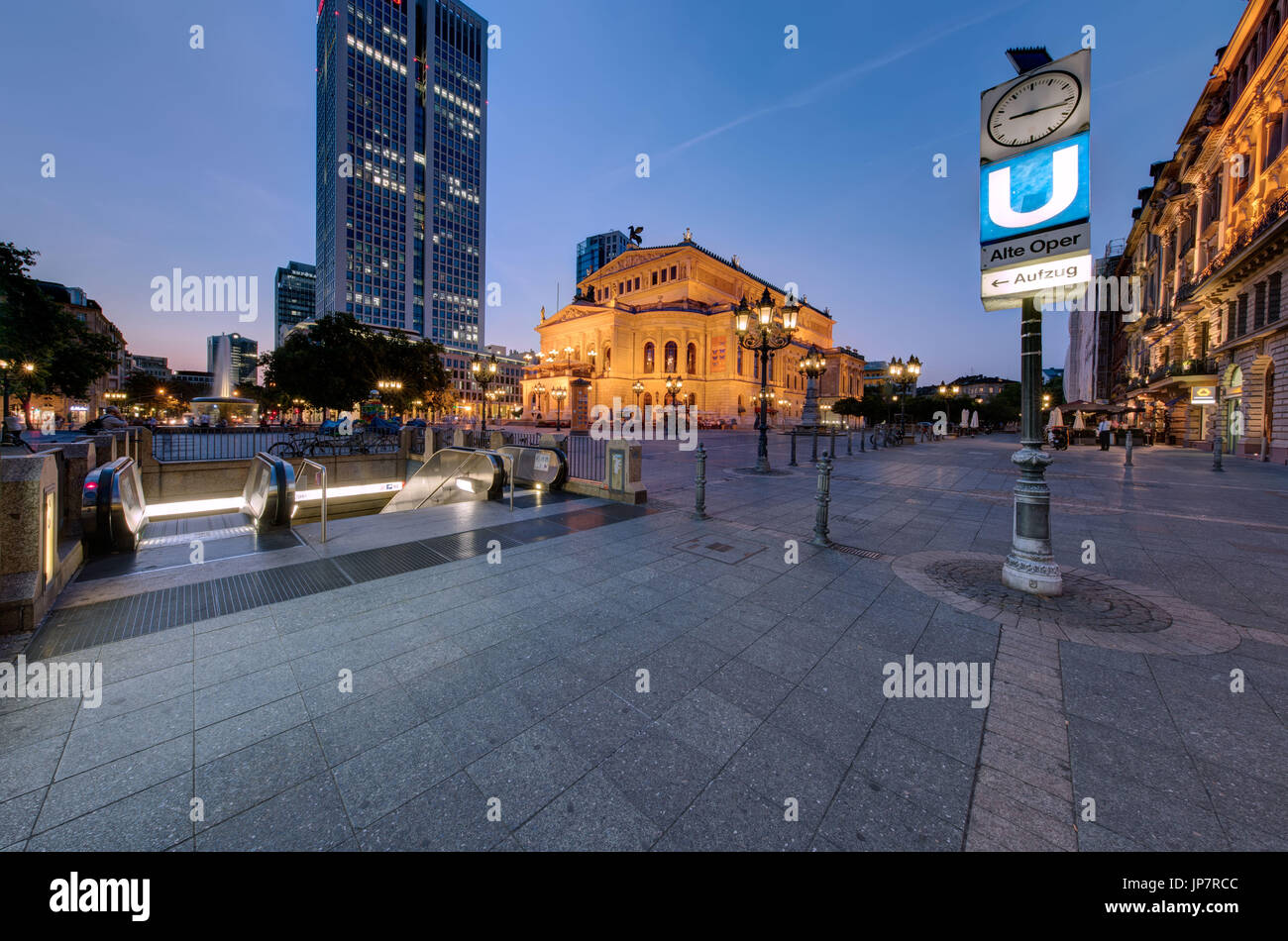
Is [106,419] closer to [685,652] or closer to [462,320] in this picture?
[685,652]

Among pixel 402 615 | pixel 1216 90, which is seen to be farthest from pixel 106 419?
pixel 1216 90

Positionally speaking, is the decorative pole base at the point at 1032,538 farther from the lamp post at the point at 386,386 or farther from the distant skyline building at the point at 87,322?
the distant skyline building at the point at 87,322

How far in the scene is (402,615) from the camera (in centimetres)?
442

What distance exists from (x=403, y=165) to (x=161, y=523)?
129358 millimetres

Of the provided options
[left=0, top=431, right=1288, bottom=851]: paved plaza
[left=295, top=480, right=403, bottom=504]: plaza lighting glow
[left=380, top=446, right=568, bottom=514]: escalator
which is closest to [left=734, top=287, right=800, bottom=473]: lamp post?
[left=380, top=446, right=568, bottom=514]: escalator

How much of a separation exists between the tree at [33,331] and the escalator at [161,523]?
23.2 metres

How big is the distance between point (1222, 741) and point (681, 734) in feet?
10.0

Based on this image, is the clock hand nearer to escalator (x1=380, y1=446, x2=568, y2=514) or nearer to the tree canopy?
escalator (x1=380, y1=446, x2=568, y2=514)

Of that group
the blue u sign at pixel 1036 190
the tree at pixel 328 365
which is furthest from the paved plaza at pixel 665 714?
A: the tree at pixel 328 365

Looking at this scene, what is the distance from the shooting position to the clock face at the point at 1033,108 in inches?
192

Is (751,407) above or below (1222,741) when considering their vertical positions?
above

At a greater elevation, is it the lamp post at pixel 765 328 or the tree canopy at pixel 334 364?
the tree canopy at pixel 334 364

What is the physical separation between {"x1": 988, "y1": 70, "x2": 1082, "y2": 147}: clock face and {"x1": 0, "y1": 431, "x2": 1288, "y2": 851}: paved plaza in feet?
16.3
